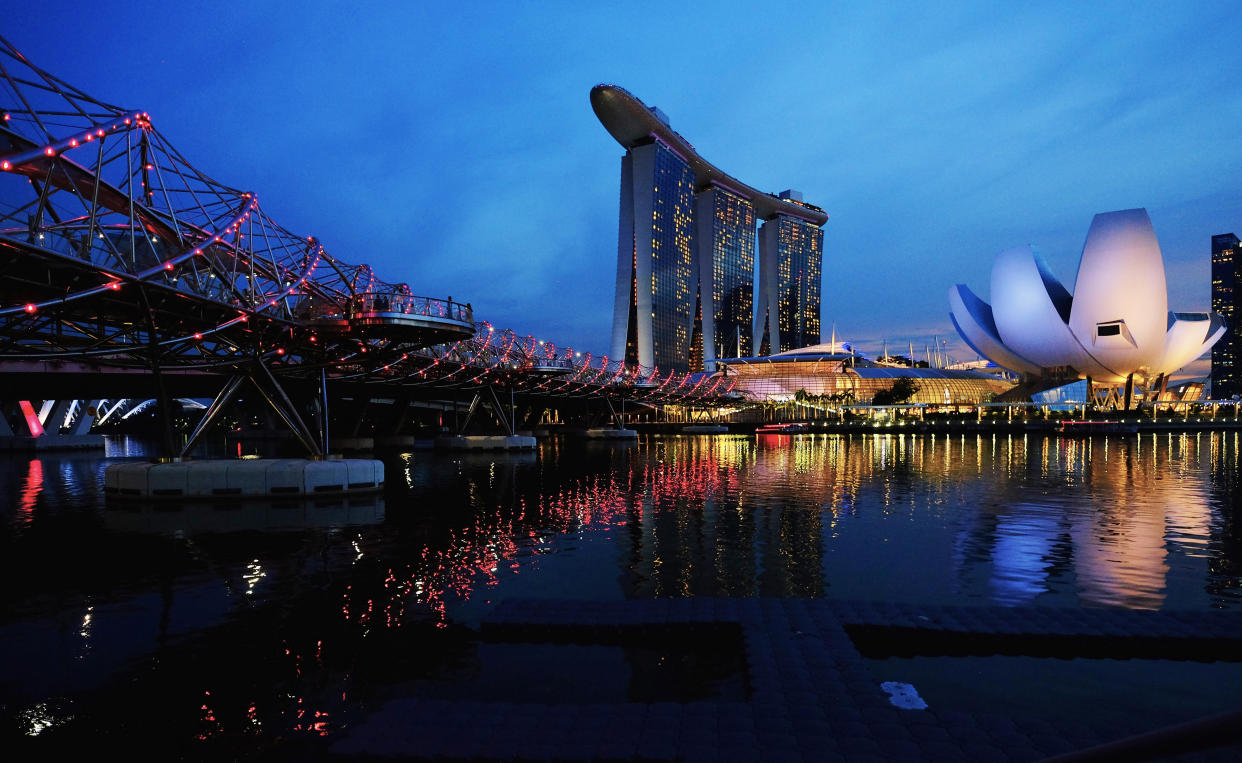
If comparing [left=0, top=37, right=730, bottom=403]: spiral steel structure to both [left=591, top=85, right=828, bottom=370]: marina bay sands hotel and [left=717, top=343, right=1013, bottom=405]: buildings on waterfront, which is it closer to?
[left=717, top=343, right=1013, bottom=405]: buildings on waterfront

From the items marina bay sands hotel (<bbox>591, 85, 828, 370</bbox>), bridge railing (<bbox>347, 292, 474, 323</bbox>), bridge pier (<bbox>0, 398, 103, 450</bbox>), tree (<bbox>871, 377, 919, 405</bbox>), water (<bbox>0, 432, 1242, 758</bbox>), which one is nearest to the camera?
water (<bbox>0, 432, 1242, 758</bbox>)

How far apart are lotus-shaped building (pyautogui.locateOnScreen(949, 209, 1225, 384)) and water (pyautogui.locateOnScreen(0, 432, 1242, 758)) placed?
3302 inches

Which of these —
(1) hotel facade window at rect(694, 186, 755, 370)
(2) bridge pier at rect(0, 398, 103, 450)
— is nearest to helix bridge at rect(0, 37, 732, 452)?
(2) bridge pier at rect(0, 398, 103, 450)

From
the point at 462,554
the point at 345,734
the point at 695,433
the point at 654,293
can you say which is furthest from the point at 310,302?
the point at 654,293

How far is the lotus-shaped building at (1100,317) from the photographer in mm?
92312

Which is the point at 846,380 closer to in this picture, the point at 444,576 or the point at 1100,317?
the point at 1100,317

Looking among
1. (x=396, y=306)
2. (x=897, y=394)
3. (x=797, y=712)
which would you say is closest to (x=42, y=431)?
(x=396, y=306)

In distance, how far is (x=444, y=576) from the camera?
37.1ft

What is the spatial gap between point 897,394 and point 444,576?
112 m

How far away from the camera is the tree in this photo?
113625mm

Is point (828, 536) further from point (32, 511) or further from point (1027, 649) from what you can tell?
point (32, 511)

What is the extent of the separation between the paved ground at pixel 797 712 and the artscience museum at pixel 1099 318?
103m

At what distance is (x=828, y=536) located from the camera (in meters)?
14.5

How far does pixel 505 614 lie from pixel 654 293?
14162cm
